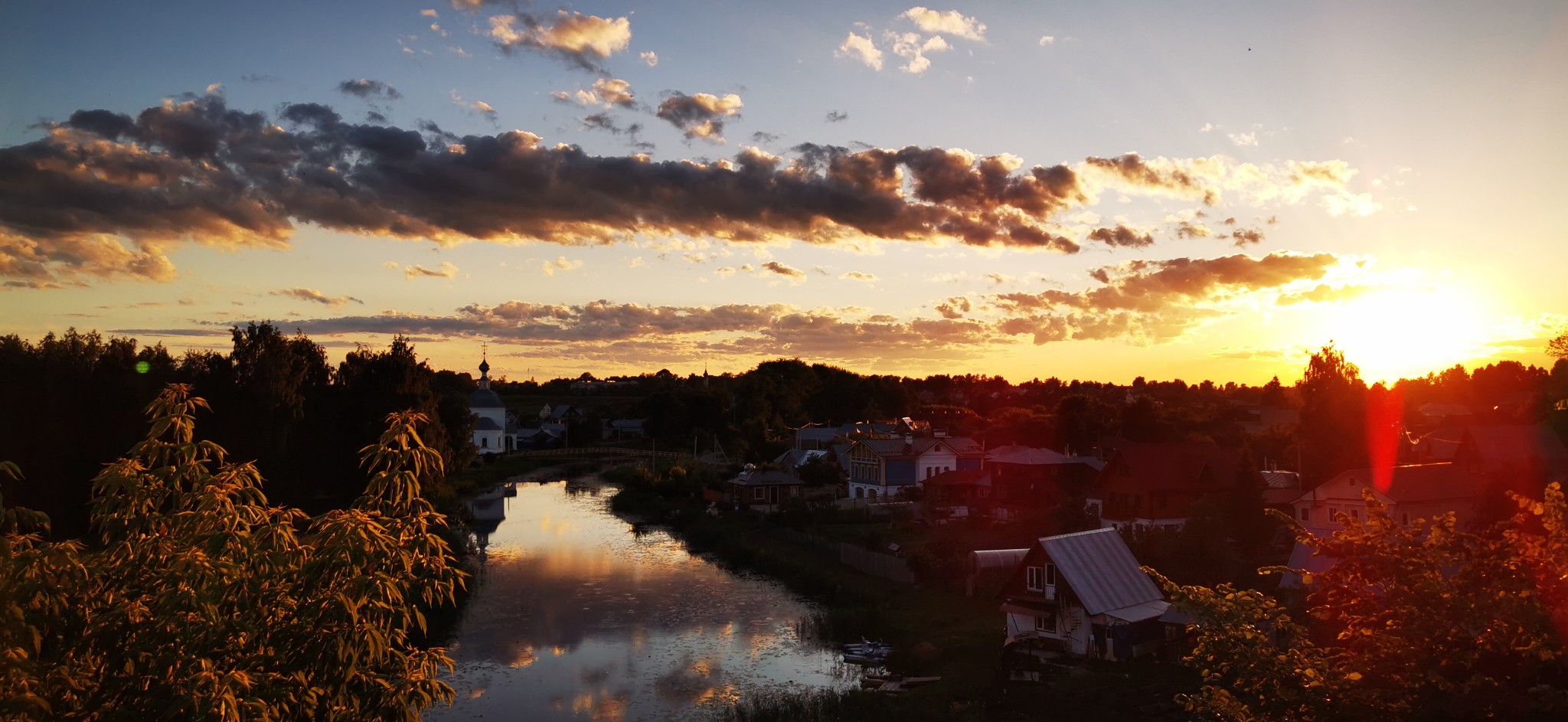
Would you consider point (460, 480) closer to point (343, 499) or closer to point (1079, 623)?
point (343, 499)

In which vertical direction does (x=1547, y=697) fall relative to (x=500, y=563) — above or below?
above

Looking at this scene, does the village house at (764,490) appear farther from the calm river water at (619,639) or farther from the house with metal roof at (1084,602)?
the house with metal roof at (1084,602)

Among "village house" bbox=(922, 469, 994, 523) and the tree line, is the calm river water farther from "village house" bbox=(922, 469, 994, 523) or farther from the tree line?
"village house" bbox=(922, 469, 994, 523)

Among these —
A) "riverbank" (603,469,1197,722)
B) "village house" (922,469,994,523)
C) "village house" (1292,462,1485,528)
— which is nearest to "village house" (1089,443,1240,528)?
"village house" (1292,462,1485,528)

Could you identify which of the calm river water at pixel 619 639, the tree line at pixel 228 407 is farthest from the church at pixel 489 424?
the calm river water at pixel 619 639

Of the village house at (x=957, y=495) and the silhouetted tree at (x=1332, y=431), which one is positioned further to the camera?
the silhouetted tree at (x=1332, y=431)

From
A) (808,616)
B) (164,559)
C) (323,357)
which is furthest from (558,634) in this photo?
(323,357)
